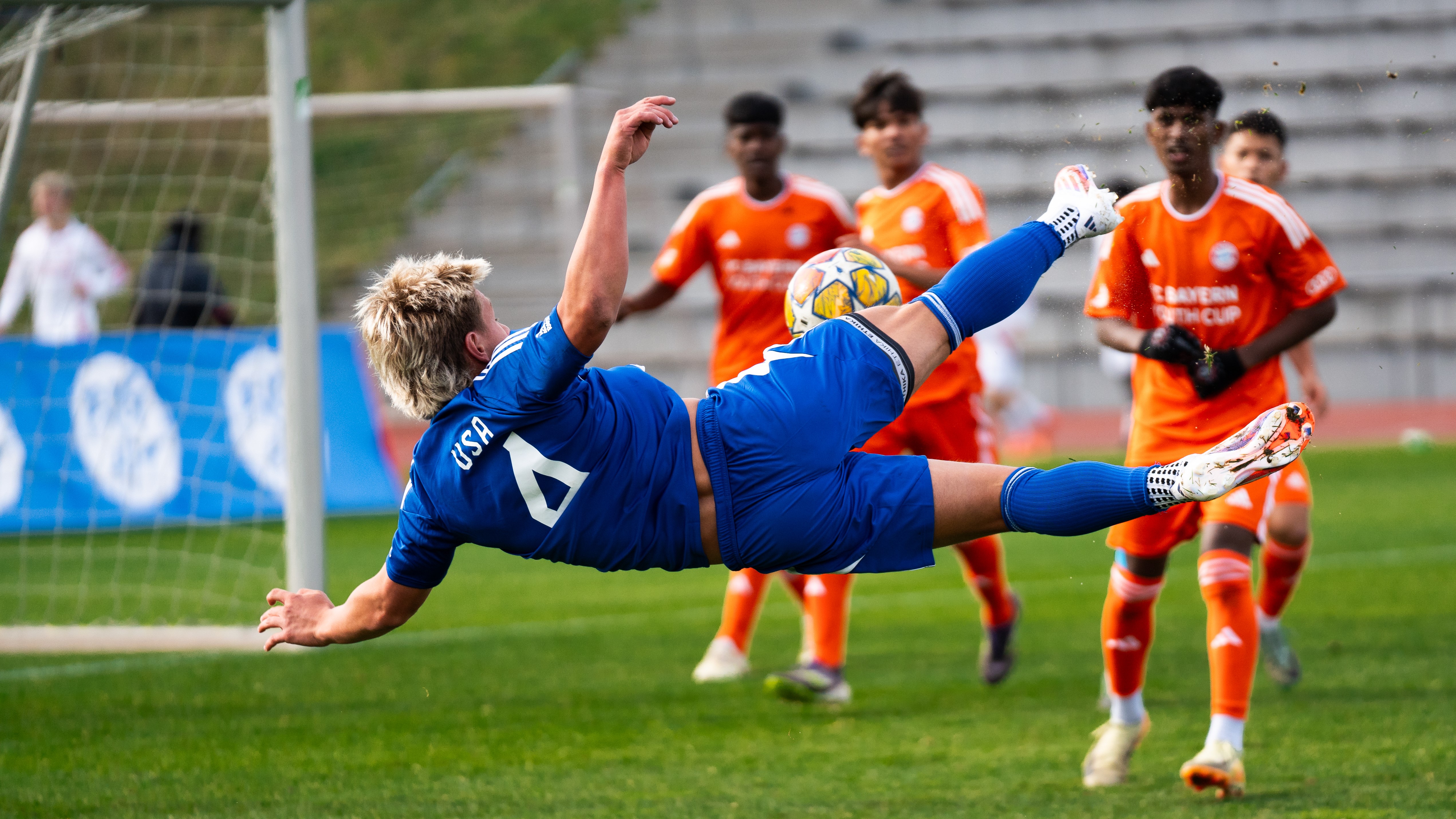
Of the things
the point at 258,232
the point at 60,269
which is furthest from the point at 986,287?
the point at 60,269

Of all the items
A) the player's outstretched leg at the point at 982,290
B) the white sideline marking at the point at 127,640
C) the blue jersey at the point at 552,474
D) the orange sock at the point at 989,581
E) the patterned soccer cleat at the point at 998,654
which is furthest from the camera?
the white sideline marking at the point at 127,640

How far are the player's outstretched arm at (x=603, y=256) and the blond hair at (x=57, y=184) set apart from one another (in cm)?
969

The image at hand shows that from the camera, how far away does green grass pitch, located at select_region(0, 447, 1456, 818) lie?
4.61 metres

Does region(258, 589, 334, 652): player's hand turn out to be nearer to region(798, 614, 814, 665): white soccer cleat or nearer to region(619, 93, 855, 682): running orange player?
region(798, 614, 814, 665): white soccer cleat

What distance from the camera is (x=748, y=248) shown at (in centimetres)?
677

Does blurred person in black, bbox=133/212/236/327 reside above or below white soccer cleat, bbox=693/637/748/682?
above

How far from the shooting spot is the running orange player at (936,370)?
616cm

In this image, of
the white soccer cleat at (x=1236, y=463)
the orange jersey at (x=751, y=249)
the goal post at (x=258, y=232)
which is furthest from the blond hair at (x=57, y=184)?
the white soccer cleat at (x=1236, y=463)

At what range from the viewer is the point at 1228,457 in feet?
11.5

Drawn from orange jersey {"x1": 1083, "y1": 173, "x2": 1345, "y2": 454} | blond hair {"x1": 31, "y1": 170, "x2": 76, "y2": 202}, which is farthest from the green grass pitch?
blond hair {"x1": 31, "y1": 170, "x2": 76, "y2": 202}

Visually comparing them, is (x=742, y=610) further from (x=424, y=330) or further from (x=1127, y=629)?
(x=424, y=330)

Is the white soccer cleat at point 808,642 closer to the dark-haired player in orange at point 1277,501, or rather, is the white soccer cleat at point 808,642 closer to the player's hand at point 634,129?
the dark-haired player in orange at point 1277,501

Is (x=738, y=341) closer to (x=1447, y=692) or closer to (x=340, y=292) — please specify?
(x=1447, y=692)

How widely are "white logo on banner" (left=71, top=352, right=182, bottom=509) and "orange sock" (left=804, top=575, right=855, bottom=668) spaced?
19.9 ft
